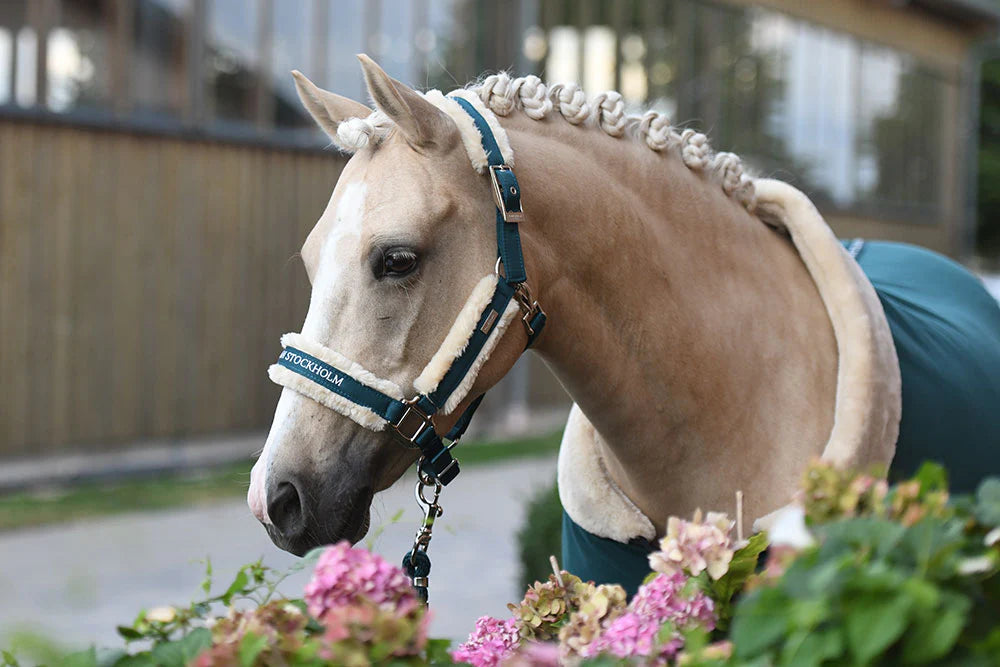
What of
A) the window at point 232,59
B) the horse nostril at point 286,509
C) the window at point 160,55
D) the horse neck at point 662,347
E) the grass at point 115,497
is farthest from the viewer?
the window at point 232,59

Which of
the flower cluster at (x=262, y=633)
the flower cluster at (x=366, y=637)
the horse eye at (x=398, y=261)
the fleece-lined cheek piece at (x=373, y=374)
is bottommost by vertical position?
the flower cluster at (x=262, y=633)

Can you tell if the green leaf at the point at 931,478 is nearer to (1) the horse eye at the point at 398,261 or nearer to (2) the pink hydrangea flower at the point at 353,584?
(2) the pink hydrangea flower at the point at 353,584

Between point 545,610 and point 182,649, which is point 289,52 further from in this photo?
point 182,649

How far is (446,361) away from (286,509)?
14.3 inches

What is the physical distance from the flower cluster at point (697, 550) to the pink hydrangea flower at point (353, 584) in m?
0.30

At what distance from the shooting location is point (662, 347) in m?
1.85

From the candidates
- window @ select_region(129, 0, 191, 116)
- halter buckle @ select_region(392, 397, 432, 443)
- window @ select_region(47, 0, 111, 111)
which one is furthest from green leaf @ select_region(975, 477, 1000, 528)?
window @ select_region(129, 0, 191, 116)

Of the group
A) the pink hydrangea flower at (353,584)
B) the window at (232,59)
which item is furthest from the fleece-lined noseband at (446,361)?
the window at (232,59)

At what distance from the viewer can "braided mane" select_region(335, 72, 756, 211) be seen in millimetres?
1855

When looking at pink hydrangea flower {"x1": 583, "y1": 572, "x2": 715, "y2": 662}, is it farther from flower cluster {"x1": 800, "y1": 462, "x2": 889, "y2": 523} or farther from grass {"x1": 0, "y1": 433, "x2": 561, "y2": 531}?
grass {"x1": 0, "y1": 433, "x2": 561, "y2": 531}

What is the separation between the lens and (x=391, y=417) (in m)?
1.67

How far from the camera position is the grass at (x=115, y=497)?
6.59 m

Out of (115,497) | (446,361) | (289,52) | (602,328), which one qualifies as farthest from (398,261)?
(289,52)

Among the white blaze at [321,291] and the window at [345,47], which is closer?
the white blaze at [321,291]
